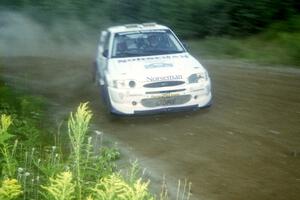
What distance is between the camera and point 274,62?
55.6ft

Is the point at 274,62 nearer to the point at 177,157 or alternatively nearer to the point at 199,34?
the point at 199,34

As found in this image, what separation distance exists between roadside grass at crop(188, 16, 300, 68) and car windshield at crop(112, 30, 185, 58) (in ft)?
16.3

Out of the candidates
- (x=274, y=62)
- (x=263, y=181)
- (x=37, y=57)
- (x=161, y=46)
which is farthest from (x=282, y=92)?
(x=37, y=57)

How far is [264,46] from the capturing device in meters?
18.8

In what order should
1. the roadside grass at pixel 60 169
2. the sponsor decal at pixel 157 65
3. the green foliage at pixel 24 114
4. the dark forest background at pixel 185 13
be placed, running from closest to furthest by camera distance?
the roadside grass at pixel 60 169 < the green foliage at pixel 24 114 < the sponsor decal at pixel 157 65 < the dark forest background at pixel 185 13

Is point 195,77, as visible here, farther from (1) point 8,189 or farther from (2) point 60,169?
(1) point 8,189

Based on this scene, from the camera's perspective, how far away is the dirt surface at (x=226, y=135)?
7930 millimetres

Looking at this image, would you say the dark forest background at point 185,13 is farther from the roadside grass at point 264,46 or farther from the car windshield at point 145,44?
the car windshield at point 145,44

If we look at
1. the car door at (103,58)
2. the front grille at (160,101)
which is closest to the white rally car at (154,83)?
the front grille at (160,101)

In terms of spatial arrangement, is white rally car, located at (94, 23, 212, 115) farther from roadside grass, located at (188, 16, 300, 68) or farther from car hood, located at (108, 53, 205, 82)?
roadside grass, located at (188, 16, 300, 68)

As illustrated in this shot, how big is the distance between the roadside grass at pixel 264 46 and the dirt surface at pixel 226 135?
3.73 ft

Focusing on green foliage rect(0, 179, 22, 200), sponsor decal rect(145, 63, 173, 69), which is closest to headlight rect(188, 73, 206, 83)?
sponsor decal rect(145, 63, 173, 69)

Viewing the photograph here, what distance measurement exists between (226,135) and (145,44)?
3294mm

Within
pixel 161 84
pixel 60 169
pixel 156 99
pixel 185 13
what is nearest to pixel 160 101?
pixel 156 99
